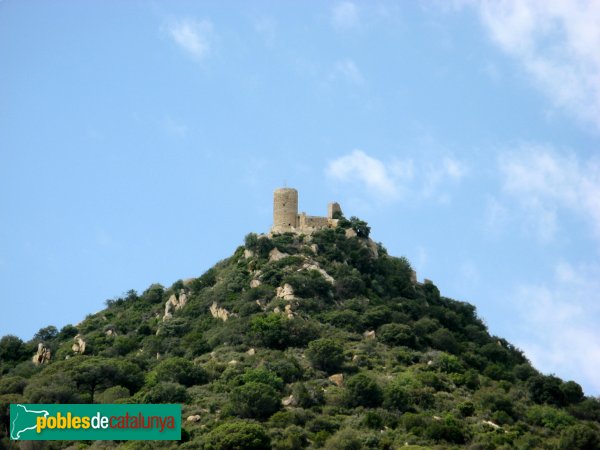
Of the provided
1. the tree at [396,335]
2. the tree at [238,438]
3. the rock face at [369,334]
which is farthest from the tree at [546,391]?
the tree at [238,438]

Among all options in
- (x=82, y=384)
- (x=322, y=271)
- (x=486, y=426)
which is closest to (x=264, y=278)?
(x=322, y=271)

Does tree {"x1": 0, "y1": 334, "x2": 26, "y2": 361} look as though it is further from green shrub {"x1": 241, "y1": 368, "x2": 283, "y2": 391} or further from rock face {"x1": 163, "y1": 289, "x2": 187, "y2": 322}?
green shrub {"x1": 241, "y1": 368, "x2": 283, "y2": 391}

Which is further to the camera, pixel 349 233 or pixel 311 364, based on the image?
pixel 349 233

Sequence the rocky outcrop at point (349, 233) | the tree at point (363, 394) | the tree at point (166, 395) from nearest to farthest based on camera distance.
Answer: the tree at point (166, 395), the tree at point (363, 394), the rocky outcrop at point (349, 233)

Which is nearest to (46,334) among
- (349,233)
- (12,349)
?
(12,349)

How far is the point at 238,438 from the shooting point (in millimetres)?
52938

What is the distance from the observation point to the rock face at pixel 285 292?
72438 millimetres

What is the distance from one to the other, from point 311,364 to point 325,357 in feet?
3.16

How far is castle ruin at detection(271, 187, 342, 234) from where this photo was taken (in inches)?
3162

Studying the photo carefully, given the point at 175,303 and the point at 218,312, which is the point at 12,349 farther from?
the point at 218,312

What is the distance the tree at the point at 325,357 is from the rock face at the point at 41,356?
59.7 feet

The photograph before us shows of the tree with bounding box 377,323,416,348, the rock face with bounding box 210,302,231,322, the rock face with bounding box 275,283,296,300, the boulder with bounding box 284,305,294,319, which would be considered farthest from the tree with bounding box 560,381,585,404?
the rock face with bounding box 210,302,231,322

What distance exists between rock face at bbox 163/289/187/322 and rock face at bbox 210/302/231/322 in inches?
144

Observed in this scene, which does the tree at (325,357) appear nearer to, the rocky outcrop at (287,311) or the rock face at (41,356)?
the rocky outcrop at (287,311)
